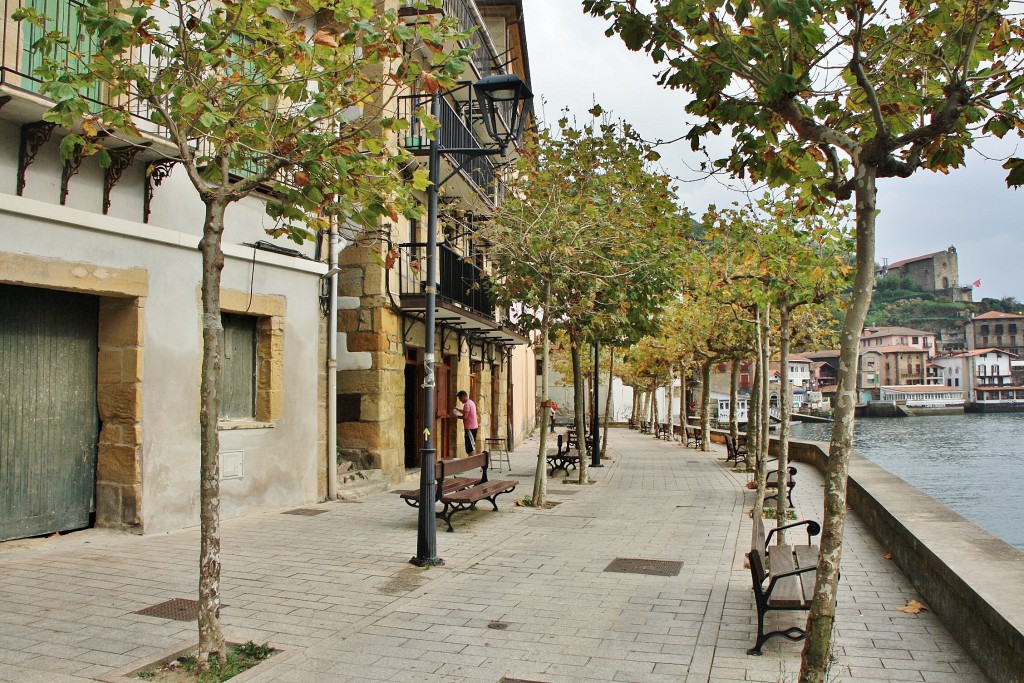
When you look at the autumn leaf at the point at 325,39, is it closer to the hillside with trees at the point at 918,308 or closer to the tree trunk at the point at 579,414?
the tree trunk at the point at 579,414

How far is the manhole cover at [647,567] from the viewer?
7.83 meters

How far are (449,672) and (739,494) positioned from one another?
10082 mm

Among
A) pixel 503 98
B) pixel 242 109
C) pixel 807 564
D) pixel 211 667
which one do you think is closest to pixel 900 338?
pixel 503 98

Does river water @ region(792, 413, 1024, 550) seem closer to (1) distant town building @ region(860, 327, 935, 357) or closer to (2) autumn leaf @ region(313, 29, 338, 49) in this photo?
(2) autumn leaf @ region(313, 29, 338, 49)

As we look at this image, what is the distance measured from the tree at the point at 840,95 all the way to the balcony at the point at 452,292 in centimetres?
801

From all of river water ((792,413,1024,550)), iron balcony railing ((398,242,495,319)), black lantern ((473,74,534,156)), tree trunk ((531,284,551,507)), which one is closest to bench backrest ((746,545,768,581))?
black lantern ((473,74,534,156))

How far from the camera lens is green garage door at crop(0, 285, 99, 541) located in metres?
8.33

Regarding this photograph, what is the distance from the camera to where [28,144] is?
7.98 m

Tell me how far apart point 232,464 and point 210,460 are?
584 centimetres

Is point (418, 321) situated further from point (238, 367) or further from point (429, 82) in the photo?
point (429, 82)

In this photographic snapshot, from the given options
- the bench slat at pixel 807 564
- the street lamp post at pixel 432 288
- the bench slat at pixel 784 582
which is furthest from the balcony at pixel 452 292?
the bench slat at pixel 784 582

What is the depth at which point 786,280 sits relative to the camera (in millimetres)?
9805

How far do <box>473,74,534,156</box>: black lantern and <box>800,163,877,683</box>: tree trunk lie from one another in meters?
5.22

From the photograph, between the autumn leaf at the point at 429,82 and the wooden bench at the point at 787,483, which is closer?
the autumn leaf at the point at 429,82
